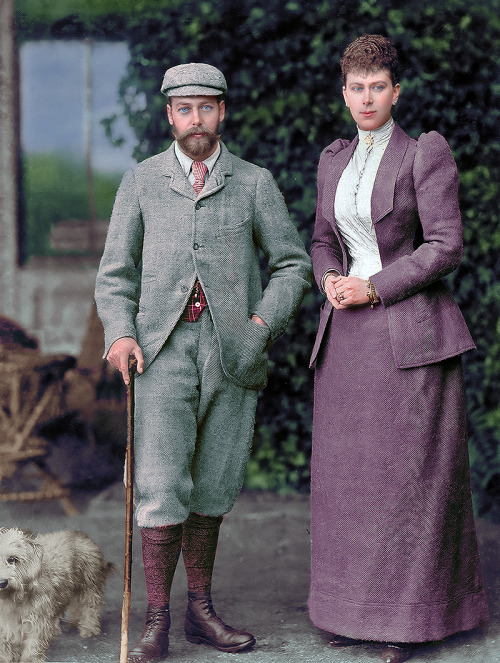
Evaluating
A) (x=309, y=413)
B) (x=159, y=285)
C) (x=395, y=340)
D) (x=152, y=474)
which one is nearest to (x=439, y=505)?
(x=395, y=340)

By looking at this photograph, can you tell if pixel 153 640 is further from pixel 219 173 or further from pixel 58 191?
pixel 58 191

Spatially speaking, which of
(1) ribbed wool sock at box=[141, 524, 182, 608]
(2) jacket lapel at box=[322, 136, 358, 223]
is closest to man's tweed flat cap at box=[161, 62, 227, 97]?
→ (2) jacket lapel at box=[322, 136, 358, 223]

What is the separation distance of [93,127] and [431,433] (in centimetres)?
405

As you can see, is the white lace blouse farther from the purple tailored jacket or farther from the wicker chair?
the wicker chair

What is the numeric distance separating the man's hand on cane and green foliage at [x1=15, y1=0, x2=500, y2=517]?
89.5 inches

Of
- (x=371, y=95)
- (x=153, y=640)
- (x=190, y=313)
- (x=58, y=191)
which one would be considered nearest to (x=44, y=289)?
(x=58, y=191)

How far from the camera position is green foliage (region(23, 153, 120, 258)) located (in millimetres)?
6988

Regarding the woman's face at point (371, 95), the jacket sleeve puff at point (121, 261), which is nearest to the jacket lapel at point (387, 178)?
the woman's face at point (371, 95)

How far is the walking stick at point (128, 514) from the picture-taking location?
3.68m

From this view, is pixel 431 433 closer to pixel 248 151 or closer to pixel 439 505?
pixel 439 505

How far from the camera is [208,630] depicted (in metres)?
4.02

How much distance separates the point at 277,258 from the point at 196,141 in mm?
592

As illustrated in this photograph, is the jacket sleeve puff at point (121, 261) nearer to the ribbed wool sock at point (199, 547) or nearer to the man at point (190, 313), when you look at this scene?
the man at point (190, 313)

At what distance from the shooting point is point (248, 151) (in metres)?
5.88
